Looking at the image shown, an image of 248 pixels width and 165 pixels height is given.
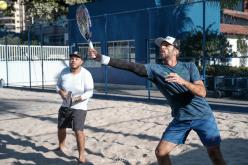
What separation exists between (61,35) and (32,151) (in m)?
24.9

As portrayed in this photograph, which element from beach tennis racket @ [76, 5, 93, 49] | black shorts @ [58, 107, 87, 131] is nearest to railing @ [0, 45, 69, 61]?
black shorts @ [58, 107, 87, 131]

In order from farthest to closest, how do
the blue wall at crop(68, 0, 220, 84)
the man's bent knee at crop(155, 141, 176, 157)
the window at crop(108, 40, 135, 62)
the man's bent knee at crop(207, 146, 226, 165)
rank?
the window at crop(108, 40, 135, 62), the blue wall at crop(68, 0, 220, 84), the man's bent knee at crop(207, 146, 226, 165), the man's bent knee at crop(155, 141, 176, 157)

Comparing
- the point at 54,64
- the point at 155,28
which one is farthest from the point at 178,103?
the point at 54,64

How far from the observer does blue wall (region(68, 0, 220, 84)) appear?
2181 cm

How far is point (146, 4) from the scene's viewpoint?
23.4 metres

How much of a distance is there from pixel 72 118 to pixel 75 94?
37 centimetres

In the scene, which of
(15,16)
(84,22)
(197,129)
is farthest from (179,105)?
(15,16)

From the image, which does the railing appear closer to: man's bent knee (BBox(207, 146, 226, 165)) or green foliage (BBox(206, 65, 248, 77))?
green foliage (BBox(206, 65, 248, 77))

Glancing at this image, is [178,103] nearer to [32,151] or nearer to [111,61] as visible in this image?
[111,61]

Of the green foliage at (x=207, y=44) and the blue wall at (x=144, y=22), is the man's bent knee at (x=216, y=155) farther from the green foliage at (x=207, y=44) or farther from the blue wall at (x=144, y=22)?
the blue wall at (x=144, y=22)

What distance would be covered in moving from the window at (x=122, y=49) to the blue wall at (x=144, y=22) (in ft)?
0.81

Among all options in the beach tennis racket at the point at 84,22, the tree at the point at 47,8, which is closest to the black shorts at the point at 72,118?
the beach tennis racket at the point at 84,22

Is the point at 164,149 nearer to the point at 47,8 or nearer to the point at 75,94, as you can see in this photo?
the point at 75,94

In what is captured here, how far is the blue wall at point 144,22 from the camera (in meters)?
21.8
